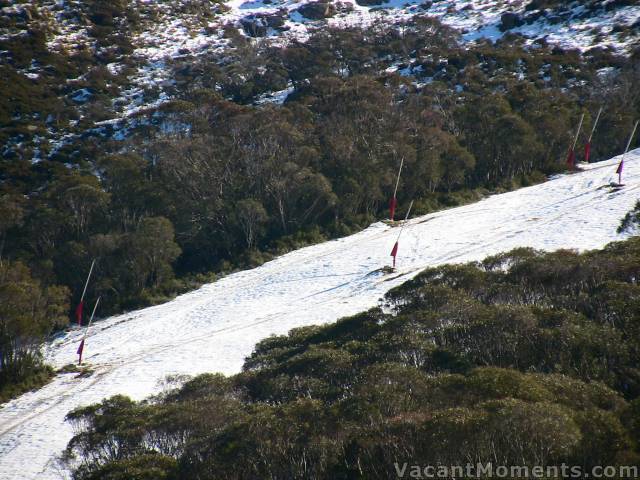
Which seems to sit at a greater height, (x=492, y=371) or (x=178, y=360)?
(x=492, y=371)

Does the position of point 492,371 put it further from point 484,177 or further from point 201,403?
point 484,177

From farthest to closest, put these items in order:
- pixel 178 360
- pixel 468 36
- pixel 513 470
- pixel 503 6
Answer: pixel 503 6 < pixel 468 36 < pixel 178 360 < pixel 513 470

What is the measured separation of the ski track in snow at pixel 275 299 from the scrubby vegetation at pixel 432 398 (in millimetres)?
4316

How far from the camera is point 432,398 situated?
31.6 ft

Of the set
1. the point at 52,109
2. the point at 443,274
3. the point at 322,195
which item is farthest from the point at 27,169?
the point at 443,274

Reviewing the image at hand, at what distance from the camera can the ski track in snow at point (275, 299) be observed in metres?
18.5

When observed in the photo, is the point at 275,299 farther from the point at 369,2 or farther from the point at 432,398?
the point at 369,2

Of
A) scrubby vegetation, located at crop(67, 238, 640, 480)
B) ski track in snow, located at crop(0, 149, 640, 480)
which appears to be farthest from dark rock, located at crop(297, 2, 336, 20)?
scrubby vegetation, located at crop(67, 238, 640, 480)

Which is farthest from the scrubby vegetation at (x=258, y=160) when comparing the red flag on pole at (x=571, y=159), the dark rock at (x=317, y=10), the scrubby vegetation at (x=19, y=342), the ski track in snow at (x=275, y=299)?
the dark rock at (x=317, y=10)

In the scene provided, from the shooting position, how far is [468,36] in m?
76.9

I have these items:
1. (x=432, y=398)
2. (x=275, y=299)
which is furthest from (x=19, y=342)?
(x=432, y=398)

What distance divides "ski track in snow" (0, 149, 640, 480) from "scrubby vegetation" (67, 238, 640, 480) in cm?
432

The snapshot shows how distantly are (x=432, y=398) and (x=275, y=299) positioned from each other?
1717 centimetres

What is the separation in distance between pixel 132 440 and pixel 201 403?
1423 mm
